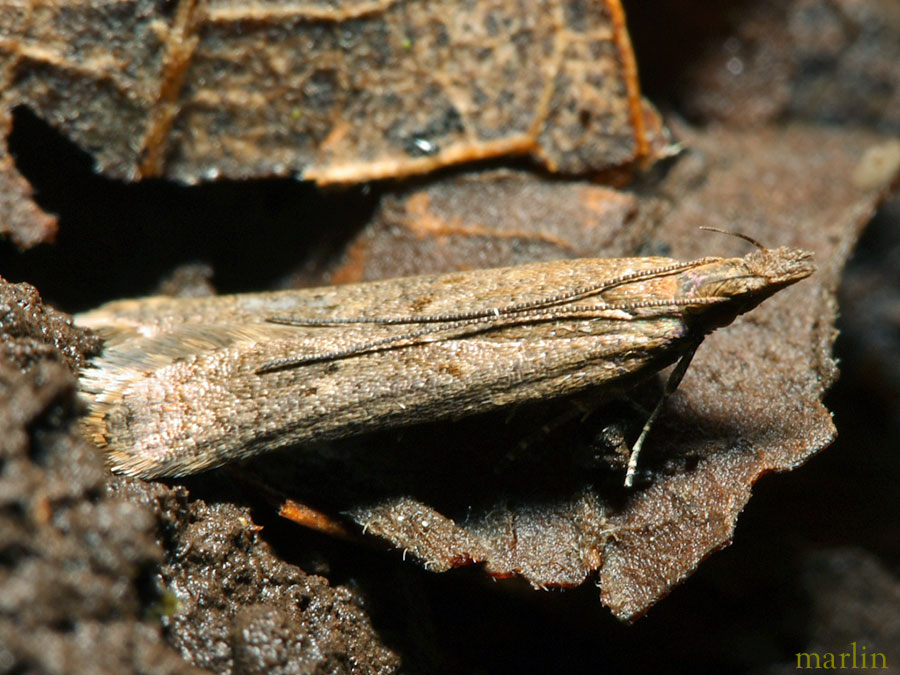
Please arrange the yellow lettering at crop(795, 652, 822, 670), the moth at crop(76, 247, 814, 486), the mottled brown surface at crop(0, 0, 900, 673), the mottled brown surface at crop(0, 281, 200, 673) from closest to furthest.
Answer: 1. the mottled brown surface at crop(0, 281, 200, 673)
2. the moth at crop(76, 247, 814, 486)
3. the mottled brown surface at crop(0, 0, 900, 673)
4. the yellow lettering at crop(795, 652, 822, 670)

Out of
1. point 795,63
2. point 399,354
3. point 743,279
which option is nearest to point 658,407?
point 743,279

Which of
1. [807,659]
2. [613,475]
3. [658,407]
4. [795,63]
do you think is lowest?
[807,659]

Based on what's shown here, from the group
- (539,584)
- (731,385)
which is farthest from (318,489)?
(731,385)

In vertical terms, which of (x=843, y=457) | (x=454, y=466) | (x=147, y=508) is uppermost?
(x=147, y=508)

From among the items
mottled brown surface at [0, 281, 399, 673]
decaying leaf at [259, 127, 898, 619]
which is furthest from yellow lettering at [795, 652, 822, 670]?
mottled brown surface at [0, 281, 399, 673]

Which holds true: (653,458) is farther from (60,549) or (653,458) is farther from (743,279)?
(60,549)

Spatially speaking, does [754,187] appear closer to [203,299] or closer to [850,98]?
[850,98]

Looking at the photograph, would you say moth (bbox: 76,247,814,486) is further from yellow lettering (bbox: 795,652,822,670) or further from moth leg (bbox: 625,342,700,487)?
yellow lettering (bbox: 795,652,822,670)
